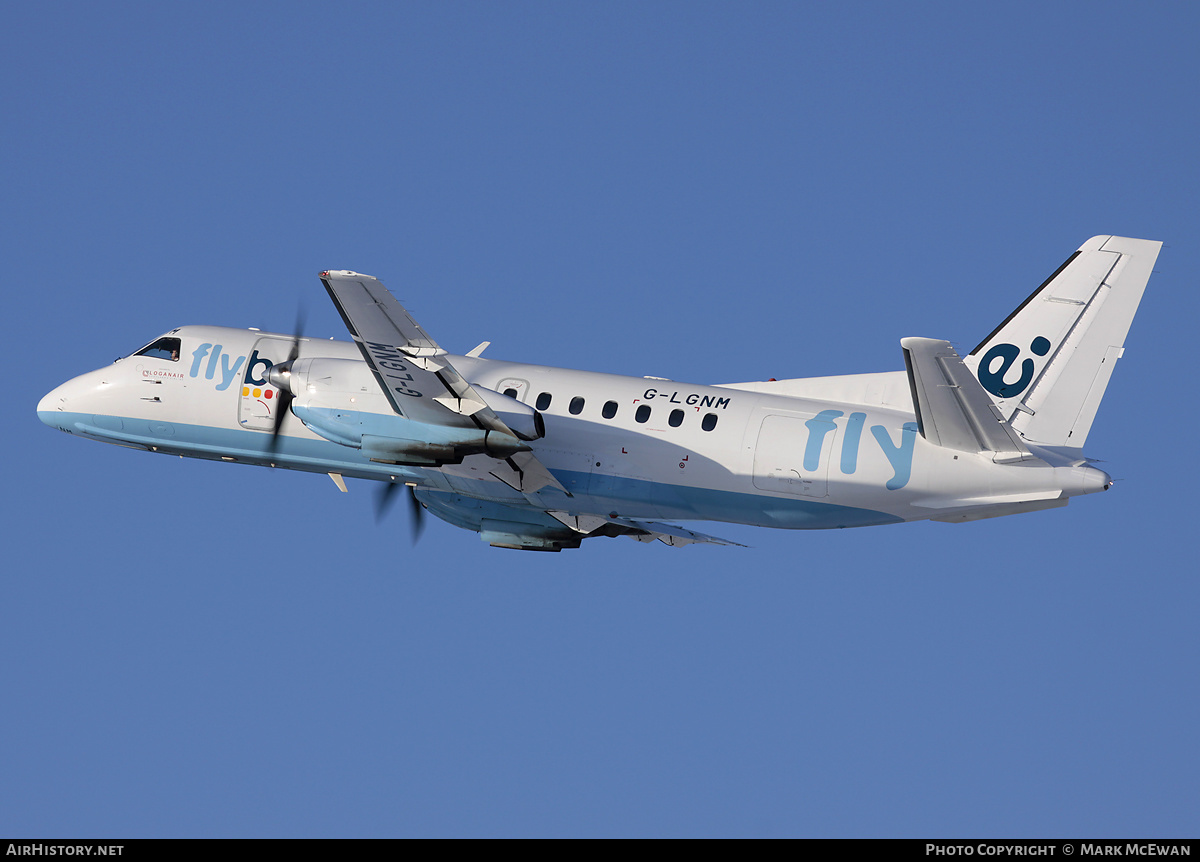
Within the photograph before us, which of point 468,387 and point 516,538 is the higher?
point 468,387

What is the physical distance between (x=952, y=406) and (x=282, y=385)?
11.9 m

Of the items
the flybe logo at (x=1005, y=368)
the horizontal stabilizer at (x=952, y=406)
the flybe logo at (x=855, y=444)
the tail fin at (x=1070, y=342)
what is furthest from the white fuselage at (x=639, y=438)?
the flybe logo at (x=1005, y=368)

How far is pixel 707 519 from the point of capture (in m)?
23.3

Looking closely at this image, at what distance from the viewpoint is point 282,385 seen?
23250mm

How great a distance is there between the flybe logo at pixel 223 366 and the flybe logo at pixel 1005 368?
13540 mm


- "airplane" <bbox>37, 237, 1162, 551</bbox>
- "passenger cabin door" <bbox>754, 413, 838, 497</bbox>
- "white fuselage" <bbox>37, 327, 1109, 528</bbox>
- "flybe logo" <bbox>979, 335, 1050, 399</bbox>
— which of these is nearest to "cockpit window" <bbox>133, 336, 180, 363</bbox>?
"white fuselage" <bbox>37, 327, 1109, 528</bbox>

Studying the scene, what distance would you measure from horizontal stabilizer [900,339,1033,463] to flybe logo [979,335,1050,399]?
91.6 inches

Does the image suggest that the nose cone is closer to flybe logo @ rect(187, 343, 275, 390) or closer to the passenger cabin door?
flybe logo @ rect(187, 343, 275, 390)

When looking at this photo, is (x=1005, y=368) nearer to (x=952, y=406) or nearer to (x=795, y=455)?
(x=952, y=406)

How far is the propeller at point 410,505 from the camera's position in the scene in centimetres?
2672

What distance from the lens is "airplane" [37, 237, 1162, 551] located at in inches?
811
